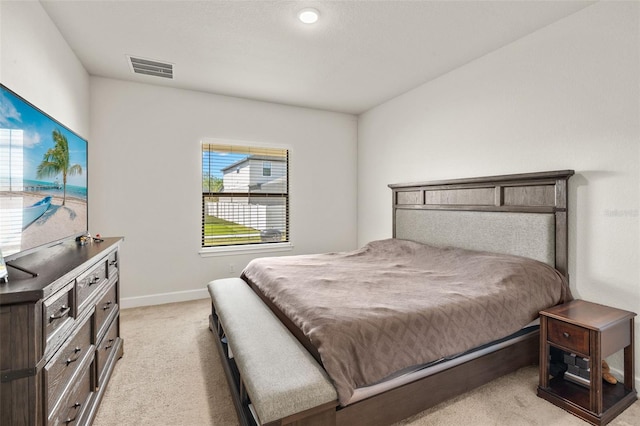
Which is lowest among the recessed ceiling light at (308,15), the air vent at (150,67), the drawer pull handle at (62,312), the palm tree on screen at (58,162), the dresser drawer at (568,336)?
the dresser drawer at (568,336)

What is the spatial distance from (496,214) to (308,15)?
2.29 meters

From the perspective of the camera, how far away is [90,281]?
171 cm

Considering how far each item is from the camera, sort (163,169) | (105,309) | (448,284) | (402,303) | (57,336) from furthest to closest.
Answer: (163,169) < (448,284) < (105,309) < (402,303) < (57,336)

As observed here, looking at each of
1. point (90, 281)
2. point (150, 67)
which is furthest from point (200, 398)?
point (150, 67)

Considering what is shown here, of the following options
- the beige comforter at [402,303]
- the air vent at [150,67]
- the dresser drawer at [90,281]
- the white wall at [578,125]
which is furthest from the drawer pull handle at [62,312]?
the white wall at [578,125]

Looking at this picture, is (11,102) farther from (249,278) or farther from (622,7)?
(622,7)

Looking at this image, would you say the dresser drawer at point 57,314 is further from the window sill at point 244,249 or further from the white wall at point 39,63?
the window sill at point 244,249

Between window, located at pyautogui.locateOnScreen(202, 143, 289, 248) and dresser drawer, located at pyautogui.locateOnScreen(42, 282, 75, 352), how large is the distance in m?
2.63

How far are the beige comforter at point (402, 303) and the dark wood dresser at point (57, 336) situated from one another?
3.45 ft

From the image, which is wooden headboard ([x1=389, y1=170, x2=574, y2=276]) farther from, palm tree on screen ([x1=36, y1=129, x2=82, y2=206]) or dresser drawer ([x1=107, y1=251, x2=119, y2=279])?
palm tree on screen ([x1=36, y1=129, x2=82, y2=206])

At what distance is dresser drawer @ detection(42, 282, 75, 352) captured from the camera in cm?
116

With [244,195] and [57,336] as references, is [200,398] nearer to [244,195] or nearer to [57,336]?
[57,336]

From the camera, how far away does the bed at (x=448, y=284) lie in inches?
59.7

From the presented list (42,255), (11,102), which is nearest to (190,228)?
(42,255)
